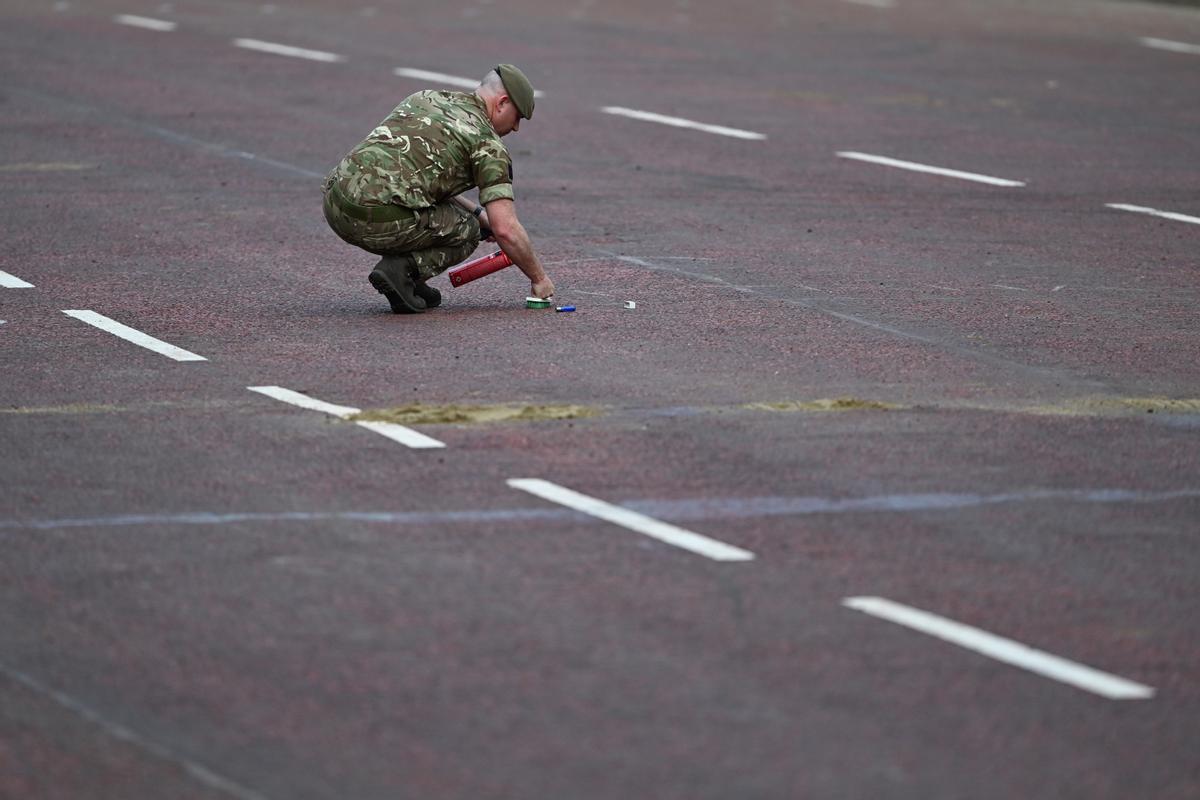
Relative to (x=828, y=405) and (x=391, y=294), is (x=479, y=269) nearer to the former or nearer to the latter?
(x=391, y=294)

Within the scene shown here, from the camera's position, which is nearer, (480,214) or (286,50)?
(480,214)

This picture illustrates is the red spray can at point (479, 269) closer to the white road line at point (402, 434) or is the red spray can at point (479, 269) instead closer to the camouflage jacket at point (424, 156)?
the camouflage jacket at point (424, 156)

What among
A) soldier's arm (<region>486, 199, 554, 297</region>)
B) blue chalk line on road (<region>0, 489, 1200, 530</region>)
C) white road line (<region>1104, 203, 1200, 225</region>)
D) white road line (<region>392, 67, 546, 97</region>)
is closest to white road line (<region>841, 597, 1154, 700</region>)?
blue chalk line on road (<region>0, 489, 1200, 530</region>)

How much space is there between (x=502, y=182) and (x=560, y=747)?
561cm

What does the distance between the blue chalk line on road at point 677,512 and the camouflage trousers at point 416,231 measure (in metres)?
3.66

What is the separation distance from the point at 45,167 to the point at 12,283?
174 inches

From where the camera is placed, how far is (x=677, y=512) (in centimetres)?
747

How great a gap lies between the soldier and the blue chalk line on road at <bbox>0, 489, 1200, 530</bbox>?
347 cm

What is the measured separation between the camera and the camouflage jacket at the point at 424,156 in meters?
10.8

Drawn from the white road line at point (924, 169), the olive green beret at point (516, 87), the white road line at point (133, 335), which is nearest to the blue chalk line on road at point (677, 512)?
the white road line at point (133, 335)

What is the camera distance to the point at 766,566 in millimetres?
6906

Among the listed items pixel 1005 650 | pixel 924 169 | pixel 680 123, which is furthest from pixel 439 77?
pixel 1005 650

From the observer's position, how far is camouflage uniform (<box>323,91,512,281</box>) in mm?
10859

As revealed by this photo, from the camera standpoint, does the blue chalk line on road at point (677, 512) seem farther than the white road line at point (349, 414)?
No
